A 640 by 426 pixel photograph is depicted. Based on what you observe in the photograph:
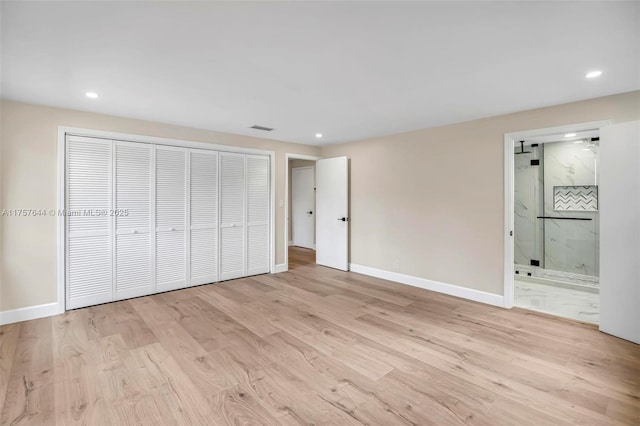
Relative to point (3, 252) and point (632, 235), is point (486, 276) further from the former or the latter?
point (3, 252)

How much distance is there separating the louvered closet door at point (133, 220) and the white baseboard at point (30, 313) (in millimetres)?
617

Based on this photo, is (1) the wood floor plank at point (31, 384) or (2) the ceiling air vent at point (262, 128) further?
(2) the ceiling air vent at point (262, 128)

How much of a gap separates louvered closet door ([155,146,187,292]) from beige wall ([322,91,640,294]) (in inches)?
112

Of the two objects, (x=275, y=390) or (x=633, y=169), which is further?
(x=633, y=169)

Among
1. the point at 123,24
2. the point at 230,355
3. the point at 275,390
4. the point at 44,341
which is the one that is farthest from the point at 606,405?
the point at 44,341

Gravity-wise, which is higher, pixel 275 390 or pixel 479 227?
pixel 479 227

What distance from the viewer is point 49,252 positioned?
11.0ft

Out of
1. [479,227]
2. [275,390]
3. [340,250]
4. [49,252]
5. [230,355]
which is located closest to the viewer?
[275,390]

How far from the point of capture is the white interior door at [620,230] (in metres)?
2.77

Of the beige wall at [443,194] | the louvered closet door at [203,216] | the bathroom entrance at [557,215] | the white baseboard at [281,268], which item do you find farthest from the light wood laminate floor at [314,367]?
the bathroom entrance at [557,215]

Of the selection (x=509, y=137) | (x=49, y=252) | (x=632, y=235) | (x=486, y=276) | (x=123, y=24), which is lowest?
(x=486, y=276)

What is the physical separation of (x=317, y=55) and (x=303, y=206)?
623cm

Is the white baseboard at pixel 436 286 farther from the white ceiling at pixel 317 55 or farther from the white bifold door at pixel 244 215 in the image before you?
the white ceiling at pixel 317 55

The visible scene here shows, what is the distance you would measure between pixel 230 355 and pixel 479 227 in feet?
10.8
